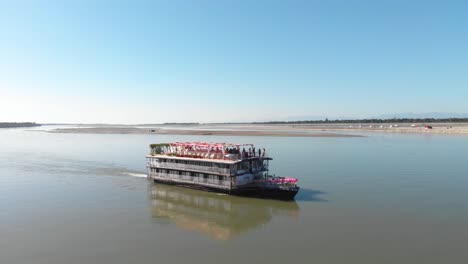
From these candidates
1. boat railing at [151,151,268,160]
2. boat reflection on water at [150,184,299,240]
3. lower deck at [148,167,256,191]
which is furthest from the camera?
boat railing at [151,151,268,160]

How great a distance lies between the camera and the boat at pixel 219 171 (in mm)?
39156

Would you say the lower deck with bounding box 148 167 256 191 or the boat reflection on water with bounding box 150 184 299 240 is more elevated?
the lower deck with bounding box 148 167 256 191

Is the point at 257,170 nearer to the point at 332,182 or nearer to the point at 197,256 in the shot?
the point at 332,182

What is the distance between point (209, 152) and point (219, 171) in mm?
4007

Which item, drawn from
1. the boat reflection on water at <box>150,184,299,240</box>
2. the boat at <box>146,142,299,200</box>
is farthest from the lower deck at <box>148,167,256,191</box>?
the boat reflection on water at <box>150,184,299,240</box>

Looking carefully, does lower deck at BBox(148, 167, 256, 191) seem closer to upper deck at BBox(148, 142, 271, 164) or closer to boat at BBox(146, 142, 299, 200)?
boat at BBox(146, 142, 299, 200)

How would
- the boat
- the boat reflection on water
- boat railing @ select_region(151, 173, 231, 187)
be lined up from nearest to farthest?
the boat reflection on water → the boat → boat railing @ select_region(151, 173, 231, 187)

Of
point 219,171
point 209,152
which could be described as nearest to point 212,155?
point 209,152

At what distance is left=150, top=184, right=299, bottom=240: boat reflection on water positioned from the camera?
1189 inches

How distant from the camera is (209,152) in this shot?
44031mm

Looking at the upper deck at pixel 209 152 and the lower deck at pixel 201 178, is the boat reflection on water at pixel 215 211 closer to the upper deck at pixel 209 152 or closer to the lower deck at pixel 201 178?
the lower deck at pixel 201 178

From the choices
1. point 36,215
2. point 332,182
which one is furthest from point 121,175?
point 332,182

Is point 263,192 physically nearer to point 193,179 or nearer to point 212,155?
point 212,155

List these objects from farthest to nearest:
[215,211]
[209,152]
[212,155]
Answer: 1. [209,152]
2. [212,155]
3. [215,211]
